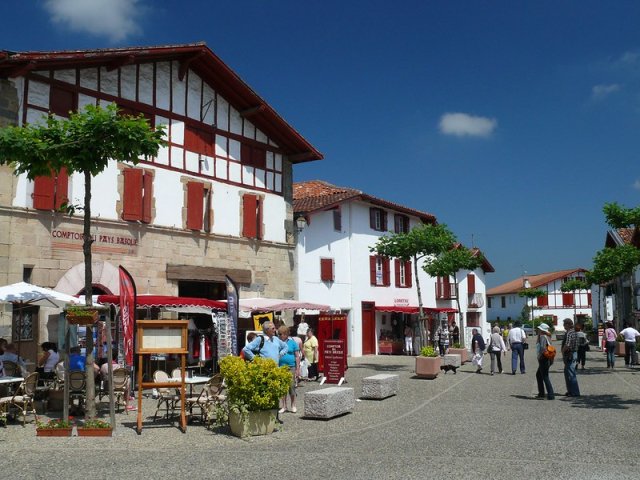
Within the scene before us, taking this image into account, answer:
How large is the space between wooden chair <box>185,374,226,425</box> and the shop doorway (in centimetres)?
2056

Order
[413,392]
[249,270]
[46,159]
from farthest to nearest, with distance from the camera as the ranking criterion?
1. [249,270]
2. [413,392]
3. [46,159]

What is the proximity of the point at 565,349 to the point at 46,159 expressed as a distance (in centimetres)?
1002

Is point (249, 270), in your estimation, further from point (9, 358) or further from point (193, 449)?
point (193, 449)

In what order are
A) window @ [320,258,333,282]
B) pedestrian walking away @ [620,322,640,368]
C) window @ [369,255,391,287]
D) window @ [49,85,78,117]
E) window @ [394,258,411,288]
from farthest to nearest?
window @ [394,258,411,288] < window @ [369,255,391,287] < window @ [320,258,333,282] < pedestrian walking away @ [620,322,640,368] < window @ [49,85,78,117]

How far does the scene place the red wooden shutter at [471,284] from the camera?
4263cm

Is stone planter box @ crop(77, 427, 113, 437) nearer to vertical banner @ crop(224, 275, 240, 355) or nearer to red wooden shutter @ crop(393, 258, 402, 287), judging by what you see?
vertical banner @ crop(224, 275, 240, 355)

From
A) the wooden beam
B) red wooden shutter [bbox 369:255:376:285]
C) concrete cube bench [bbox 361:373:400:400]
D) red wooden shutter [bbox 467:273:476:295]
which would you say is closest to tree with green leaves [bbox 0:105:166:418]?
concrete cube bench [bbox 361:373:400:400]

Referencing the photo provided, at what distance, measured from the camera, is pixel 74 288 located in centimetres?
1739

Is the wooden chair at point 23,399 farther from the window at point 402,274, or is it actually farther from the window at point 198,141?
the window at point 402,274

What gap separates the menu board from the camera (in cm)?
1680

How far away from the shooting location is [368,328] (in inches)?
1245

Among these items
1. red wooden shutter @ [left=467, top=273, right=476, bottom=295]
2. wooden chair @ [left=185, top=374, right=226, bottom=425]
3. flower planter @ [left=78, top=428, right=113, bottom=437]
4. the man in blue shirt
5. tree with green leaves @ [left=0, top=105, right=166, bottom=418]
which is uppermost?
tree with green leaves @ [left=0, top=105, right=166, bottom=418]

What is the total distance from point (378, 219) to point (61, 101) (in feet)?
60.1

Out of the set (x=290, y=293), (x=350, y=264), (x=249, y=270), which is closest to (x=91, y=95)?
(x=249, y=270)
